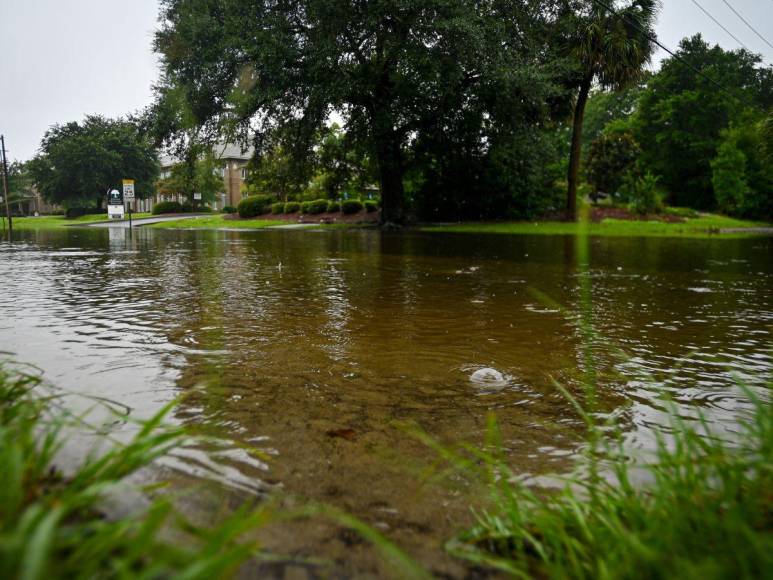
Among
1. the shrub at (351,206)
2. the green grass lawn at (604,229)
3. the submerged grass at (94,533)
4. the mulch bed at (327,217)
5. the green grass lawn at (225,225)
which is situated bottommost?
the submerged grass at (94,533)

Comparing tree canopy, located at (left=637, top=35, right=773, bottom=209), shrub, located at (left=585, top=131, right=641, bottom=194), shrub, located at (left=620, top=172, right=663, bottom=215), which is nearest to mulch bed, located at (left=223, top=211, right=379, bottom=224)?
shrub, located at (left=585, top=131, right=641, bottom=194)

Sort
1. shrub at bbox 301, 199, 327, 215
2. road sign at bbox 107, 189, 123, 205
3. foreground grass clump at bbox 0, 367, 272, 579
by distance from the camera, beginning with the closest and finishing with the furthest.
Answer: foreground grass clump at bbox 0, 367, 272, 579, shrub at bbox 301, 199, 327, 215, road sign at bbox 107, 189, 123, 205

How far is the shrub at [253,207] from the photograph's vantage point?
145 ft

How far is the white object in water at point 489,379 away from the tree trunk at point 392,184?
22003 mm

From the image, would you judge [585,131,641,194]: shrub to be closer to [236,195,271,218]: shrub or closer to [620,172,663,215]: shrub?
[620,172,663,215]: shrub

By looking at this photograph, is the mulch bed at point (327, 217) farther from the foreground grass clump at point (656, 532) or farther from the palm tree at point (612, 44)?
the foreground grass clump at point (656, 532)

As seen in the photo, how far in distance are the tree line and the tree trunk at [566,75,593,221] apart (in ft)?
0.24

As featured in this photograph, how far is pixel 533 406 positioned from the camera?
2.89 metres

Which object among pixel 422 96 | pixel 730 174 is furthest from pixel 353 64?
pixel 730 174

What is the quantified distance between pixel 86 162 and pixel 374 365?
69.3 metres

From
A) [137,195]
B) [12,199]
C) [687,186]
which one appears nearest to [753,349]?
[687,186]

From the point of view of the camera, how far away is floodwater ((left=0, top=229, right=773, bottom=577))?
76.9 inches

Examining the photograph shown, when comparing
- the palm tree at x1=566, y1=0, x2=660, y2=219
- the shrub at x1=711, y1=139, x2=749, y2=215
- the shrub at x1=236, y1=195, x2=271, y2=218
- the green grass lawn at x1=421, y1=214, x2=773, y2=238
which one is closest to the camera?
the green grass lawn at x1=421, y1=214, x2=773, y2=238

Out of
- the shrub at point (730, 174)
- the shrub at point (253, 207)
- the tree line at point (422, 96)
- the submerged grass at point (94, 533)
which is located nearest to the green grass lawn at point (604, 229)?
the tree line at point (422, 96)
